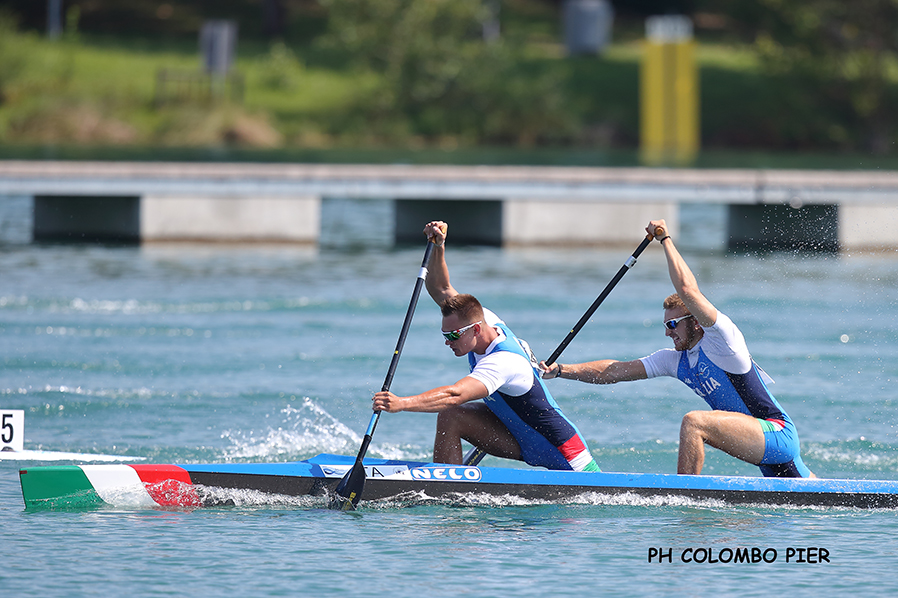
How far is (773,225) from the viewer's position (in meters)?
22.8

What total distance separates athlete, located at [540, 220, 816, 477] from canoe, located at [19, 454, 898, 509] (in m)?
0.16

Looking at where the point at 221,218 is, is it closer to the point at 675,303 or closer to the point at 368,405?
the point at 368,405

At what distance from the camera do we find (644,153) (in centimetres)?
4075

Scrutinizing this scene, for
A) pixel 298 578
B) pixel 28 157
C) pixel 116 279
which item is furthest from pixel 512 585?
pixel 28 157

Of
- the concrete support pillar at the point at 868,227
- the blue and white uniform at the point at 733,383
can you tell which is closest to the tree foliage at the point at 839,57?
the concrete support pillar at the point at 868,227

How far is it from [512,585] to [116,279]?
12.1 metres

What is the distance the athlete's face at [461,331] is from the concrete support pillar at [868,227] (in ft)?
48.5

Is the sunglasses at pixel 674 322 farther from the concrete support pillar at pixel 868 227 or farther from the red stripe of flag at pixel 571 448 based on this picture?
the concrete support pillar at pixel 868 227

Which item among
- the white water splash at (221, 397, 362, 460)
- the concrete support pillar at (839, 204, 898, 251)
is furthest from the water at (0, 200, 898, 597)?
the concrete support pillar at (839, 204, 898, 251)

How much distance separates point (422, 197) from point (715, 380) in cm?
1386

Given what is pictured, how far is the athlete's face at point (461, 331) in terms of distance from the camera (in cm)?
764

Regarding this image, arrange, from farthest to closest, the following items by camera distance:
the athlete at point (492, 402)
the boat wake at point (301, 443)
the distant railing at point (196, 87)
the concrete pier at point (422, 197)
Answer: the distant railing at point (196, 87)
the concrete pier at point (422, 197)
the boat wake at point (301, 443)
the athlete at point (492, 402)

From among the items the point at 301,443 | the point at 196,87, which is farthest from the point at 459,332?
the point at 196,87

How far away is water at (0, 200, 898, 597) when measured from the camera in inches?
286
